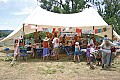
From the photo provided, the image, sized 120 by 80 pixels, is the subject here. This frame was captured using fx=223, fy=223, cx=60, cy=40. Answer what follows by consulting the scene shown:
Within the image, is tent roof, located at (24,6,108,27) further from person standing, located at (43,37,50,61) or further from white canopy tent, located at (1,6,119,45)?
person standing, located at (43,37,50,61)

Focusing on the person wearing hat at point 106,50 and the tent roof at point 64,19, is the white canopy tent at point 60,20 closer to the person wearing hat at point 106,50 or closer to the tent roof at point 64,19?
the tent roof at point 64,19

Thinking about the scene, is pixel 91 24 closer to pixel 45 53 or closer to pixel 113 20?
pixel 45 53

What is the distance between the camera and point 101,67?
8.69 metres

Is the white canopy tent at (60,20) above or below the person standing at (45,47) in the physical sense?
above

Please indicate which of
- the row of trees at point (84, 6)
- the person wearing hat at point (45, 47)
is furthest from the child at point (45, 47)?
the row of trees at point (84, 6)

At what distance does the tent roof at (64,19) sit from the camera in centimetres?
1169

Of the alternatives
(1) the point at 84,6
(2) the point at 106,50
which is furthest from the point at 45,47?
(1) the point at 84,6

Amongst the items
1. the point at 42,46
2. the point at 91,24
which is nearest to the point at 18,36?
the point at 42,46

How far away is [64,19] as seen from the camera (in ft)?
→ 41.9

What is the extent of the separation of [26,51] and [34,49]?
618mm

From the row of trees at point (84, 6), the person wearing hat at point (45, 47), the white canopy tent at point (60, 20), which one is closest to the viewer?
the person wearing hat at point (45, 47)

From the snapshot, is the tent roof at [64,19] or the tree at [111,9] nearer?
the tent roof at [64,19]

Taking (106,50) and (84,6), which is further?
(84,6)

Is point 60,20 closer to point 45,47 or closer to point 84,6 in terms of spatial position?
point 45,47
